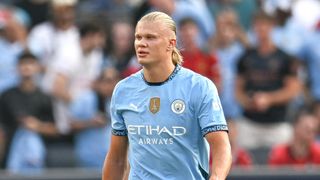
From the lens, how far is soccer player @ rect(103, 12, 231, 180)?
643 centimetres

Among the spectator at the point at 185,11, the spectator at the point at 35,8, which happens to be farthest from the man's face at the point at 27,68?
the spectator at the point at 35,8

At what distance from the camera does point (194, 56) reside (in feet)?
38.5

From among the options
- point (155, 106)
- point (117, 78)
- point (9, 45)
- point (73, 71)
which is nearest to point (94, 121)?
point (117, 78)

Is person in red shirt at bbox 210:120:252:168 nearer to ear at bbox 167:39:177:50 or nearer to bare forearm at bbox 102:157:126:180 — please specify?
bare forearm at bbox 102:157:126:180

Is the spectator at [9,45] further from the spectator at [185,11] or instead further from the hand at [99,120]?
the spectator at [185,11]

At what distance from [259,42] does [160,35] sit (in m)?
6.30

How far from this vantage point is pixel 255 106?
12.6 metres

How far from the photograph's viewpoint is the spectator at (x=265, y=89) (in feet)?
41.1

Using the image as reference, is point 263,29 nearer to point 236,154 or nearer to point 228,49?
point 228,49

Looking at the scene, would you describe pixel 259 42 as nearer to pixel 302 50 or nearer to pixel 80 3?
pixel 302 50

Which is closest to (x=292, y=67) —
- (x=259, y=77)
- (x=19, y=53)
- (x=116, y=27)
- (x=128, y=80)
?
(x=259, y=77)

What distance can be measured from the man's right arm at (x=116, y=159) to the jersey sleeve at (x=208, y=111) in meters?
0.66

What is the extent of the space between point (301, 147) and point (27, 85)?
11.4 ft

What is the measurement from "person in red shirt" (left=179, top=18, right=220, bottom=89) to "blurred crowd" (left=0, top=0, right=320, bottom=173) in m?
0.01
